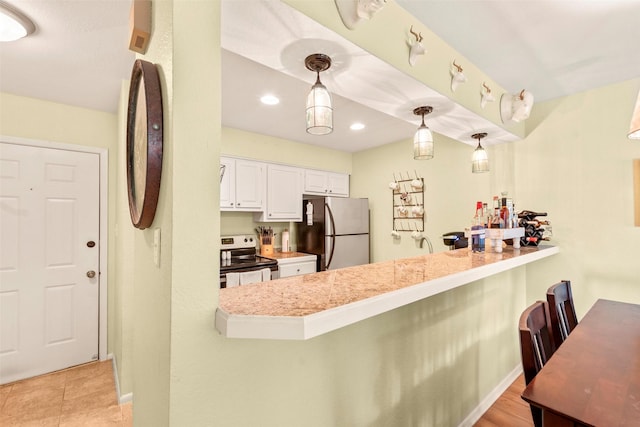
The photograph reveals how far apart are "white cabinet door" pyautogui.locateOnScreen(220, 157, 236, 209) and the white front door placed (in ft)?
3.82

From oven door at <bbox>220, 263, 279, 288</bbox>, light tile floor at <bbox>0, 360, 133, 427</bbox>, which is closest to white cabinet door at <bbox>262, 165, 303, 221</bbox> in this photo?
oven door at <bbox>220, 263, 279, 288</bbox>

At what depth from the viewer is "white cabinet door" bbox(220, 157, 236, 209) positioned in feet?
10.8

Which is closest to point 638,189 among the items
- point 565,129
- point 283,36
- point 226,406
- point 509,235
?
point 565,129

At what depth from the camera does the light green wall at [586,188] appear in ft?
7.40

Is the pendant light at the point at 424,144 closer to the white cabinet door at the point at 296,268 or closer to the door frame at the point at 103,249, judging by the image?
the white cabinet door at the point at 296,268

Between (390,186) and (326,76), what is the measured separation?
8.40ft

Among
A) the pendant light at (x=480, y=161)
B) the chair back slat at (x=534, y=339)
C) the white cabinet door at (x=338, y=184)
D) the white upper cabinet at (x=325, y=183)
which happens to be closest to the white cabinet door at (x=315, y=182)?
the white upper cabinet at (x=325, y=183)

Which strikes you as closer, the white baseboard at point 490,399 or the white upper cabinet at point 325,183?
the white baseboard at point 490,399

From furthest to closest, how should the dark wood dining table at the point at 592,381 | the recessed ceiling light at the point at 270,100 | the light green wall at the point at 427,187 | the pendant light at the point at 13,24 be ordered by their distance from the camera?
the light green wall at the point at 427,187 < the recessed ceiling light at the point at 270,100 < the pendant light at the point at 13,24 < the dark wood dining table at the point at 592,381

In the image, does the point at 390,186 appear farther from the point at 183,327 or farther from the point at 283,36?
the point at 183,327

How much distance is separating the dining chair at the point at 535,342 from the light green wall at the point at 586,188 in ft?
5.09

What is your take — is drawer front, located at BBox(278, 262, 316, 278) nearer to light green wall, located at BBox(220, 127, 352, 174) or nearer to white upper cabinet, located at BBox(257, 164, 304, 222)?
white upper cabinet, located at BBox(257, 164, 304, 222)

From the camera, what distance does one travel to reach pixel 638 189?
219cm

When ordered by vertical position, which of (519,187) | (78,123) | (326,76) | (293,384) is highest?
(78,123)
